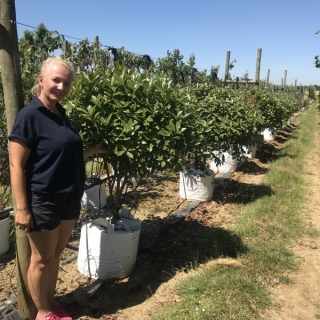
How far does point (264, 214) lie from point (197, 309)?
9.07ft

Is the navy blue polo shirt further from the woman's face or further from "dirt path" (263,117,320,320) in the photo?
"dirt path" (263,117,320,320)

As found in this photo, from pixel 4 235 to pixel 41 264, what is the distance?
160 cm

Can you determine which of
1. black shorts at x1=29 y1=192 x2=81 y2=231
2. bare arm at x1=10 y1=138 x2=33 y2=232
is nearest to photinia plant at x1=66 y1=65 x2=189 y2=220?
black shorts at x1=29 y1=192 x2=81 y2=231

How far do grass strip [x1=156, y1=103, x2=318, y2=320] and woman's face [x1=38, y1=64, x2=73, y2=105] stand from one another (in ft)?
6.39

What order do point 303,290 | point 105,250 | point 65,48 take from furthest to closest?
point 65,48 → point 303,290 → point 105,250

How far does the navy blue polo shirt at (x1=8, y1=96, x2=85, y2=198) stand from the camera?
196 centimetres

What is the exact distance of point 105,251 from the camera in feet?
10.2

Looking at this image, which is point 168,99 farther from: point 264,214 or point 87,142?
point 264,214

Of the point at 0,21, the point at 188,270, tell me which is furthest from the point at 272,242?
the point at 0,21

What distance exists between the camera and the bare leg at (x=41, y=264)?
2170 mm

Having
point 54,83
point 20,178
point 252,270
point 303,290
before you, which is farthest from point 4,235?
point 303,290

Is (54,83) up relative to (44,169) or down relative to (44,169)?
up

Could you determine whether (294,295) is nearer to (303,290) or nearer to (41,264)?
(303,290)

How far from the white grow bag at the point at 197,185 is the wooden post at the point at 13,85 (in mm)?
3808
